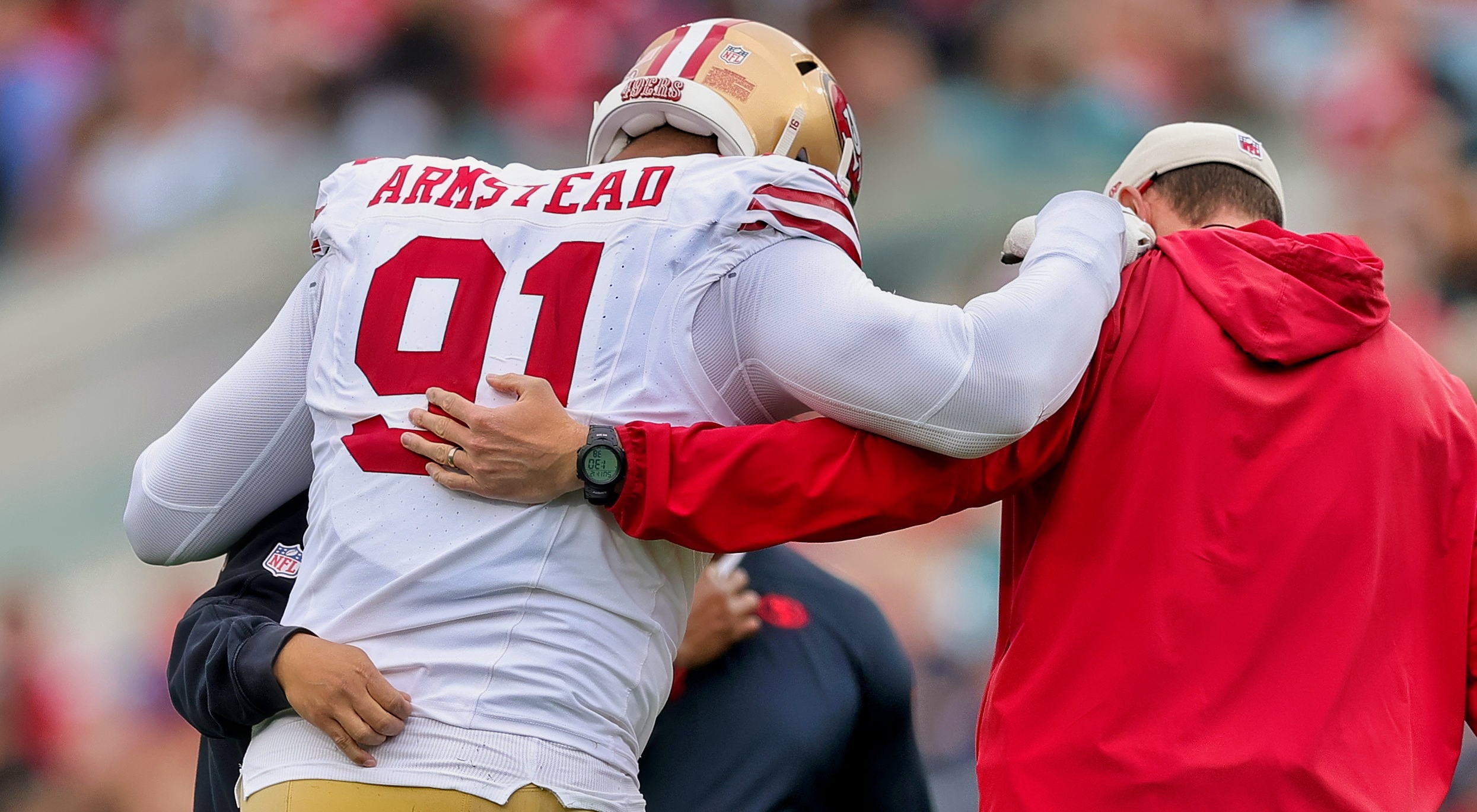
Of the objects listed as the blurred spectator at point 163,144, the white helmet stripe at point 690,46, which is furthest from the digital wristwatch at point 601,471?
the blurred spectator at point 163,144

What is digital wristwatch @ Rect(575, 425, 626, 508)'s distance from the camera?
63.2 inches

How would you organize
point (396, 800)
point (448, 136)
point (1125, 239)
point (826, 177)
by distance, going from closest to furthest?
1. point (396, 800)
2. point (826, 177)
3. point (1125, 239)
4. point (448, 136)

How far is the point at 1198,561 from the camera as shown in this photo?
5.83ft

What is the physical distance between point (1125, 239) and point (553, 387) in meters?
0.80

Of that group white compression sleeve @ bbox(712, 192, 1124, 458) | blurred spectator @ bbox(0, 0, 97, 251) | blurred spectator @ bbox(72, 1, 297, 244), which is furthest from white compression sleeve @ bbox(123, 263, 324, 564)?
blurred spectator @ bbox(0, 0, 97, 251)

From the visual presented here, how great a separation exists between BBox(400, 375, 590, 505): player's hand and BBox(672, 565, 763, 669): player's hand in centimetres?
75

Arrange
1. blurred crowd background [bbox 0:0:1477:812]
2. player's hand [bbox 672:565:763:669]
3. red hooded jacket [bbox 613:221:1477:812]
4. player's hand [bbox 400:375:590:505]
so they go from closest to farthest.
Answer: player's hand [bbox 400:375:590:505] < red hooded jacket [bbox 613:221:1477:812] < player's hand [bbox 672:565:763:669] < blurred crowd background [bbox 0:0:1477:812]

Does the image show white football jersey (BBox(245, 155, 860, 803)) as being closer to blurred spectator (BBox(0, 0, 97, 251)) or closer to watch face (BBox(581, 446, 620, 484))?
watch face (BBox(581, 446, 620, 484))

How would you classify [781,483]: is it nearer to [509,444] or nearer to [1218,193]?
[509,444]

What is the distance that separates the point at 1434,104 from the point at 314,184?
16.1 feet

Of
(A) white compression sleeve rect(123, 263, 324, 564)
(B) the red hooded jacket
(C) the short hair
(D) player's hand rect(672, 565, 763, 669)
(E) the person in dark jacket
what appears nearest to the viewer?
(B) the red hooded jacket

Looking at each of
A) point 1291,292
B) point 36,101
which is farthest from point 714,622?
point 36,101

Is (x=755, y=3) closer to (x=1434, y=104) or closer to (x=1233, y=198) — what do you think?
(x=1434, y=104)

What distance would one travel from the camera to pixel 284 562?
1.99 metres
